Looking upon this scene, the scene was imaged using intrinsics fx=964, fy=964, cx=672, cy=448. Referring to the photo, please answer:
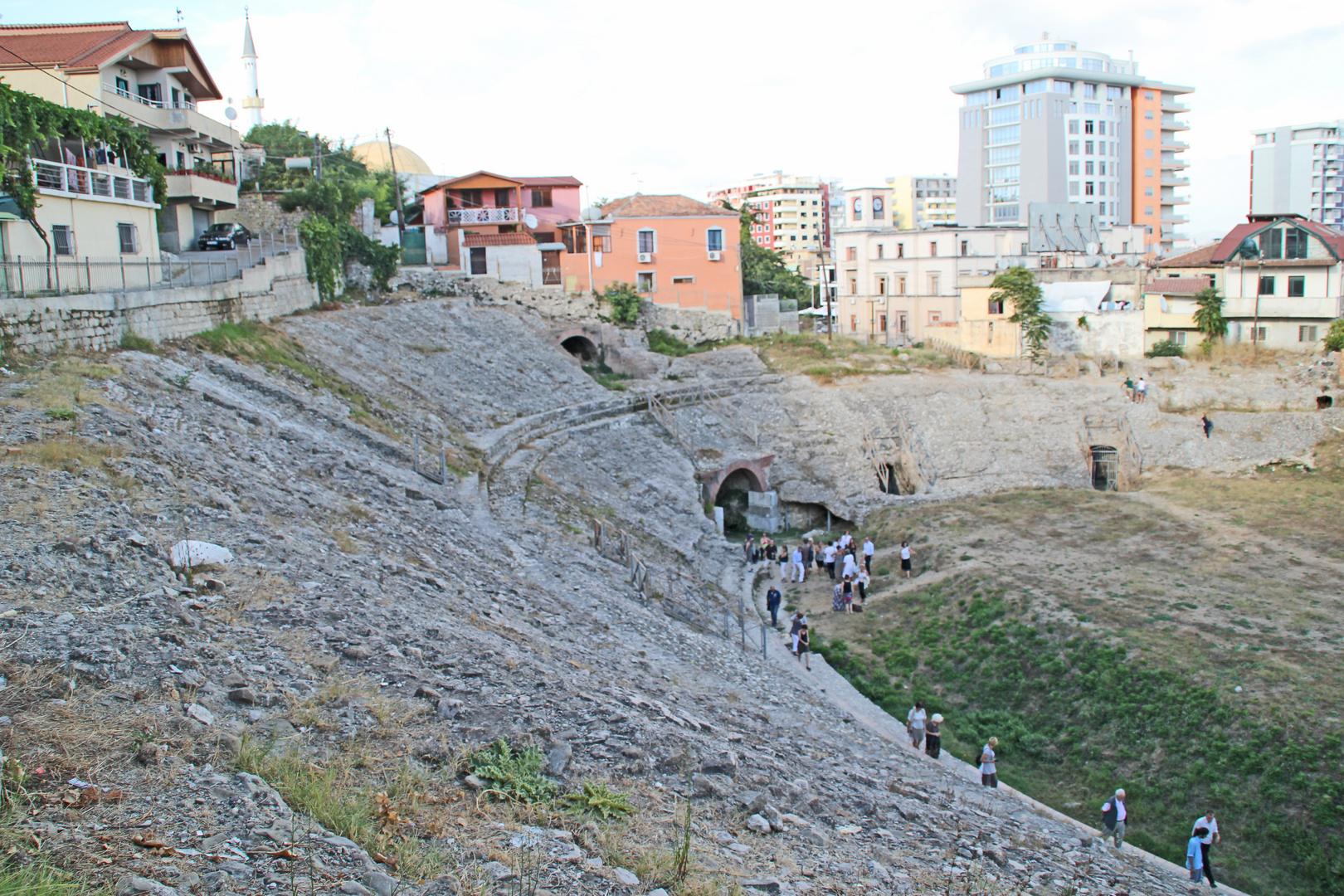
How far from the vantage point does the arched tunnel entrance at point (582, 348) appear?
48875 mm

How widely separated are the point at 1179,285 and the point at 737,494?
31.4m

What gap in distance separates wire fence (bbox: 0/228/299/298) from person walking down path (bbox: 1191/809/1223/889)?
980 inches

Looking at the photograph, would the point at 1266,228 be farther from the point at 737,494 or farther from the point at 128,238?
the point at 128,238

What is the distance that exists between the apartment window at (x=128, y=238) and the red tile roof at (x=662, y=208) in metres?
27.6

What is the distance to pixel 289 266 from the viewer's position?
35625mm

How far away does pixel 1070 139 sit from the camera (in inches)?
4277

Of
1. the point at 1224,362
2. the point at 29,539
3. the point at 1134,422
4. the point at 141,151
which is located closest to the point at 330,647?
the point at 29,539

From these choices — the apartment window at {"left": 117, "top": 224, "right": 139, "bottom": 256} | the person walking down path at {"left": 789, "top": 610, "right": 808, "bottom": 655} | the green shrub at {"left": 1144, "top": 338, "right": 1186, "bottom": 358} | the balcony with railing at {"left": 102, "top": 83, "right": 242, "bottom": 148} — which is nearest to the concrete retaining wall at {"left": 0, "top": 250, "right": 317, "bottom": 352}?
the apartment window at {"left": 117, "top": 224, "right": 139, "bottom": 256}

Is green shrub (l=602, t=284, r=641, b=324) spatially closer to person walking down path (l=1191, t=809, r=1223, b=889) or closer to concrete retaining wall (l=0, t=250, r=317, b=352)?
concrete retaining wall (l=0, t=250, r=317, b=352)

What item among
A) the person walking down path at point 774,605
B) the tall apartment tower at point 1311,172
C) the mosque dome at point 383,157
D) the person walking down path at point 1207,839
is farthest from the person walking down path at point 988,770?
the tall apartment tower at point 1311,172

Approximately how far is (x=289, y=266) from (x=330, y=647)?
2680cm

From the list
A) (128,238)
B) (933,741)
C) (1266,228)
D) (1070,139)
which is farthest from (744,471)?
(1070,139)

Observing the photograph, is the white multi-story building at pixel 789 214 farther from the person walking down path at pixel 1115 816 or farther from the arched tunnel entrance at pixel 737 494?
the person walking down path at pixel 1115 816

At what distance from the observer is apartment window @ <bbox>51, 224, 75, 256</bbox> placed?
1025 inches
